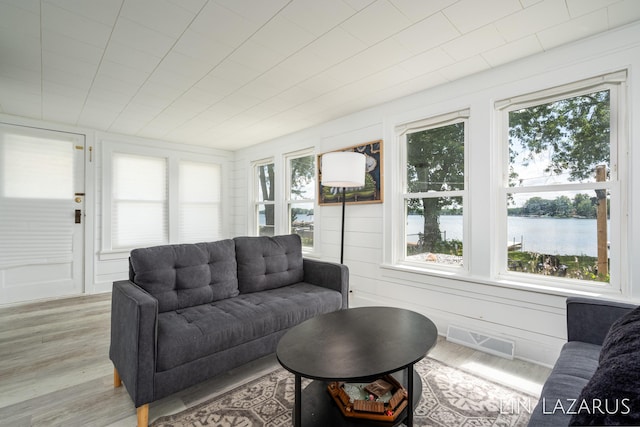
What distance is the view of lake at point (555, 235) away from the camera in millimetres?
2218

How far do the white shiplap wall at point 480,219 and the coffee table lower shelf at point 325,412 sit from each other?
52.8 inches

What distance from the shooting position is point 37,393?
1.95 metres

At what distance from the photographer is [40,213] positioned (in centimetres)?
399

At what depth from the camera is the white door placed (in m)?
3.79

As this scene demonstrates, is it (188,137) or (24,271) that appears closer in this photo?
(24,271)

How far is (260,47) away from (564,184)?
260 cm

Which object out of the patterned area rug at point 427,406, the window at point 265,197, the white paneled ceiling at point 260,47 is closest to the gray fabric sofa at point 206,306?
the patterned area rug at point 427,406

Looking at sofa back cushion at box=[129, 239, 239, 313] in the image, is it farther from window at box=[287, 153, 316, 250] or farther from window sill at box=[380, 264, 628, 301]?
window at box=[287, 153, 316, 250]

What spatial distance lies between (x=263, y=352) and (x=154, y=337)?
2.52ft

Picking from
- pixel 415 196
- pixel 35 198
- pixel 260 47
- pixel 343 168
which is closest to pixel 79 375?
pixel 343 168

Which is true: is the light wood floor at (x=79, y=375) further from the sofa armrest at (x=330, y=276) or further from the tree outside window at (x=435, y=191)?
the tree outside window at (x=435, y=191)

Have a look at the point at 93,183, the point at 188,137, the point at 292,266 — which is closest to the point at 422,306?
the point at 292,266

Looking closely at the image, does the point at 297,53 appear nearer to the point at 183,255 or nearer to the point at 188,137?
the point at 183,255

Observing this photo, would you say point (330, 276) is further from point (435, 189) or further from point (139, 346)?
point (139, 346)
